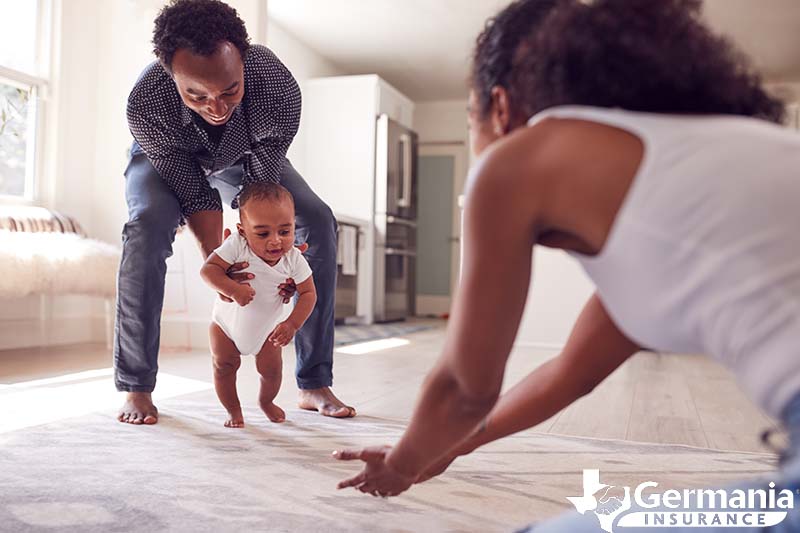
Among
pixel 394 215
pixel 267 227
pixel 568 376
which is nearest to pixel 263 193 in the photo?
pixel 267 227

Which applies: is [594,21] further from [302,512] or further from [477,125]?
[302,512]

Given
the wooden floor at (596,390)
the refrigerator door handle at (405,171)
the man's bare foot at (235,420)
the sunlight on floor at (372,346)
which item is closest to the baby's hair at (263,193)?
the man's bare foot at (235,420)

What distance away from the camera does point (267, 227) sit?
6.31 feet

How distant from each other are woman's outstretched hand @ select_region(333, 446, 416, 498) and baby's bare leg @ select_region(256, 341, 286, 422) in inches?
43.0

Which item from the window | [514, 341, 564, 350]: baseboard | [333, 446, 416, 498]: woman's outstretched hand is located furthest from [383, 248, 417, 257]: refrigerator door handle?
[333, 446, 416, 498]: woman's outstretched hand

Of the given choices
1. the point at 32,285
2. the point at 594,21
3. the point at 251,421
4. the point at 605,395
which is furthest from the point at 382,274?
the point at 594,21

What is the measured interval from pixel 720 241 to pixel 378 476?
0.50m

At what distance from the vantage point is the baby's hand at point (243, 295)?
1896 mm

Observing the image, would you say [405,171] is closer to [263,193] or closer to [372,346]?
[372,346]

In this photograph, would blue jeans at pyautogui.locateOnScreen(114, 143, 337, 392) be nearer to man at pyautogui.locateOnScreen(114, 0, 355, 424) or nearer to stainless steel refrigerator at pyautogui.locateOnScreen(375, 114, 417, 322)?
man at pyautogui.locateOnScreen(114, 0, 355, 424)

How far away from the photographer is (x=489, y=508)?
134 cm

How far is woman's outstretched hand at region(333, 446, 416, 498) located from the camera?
0.91 meters

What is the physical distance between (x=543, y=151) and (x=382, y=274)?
22.1 feet

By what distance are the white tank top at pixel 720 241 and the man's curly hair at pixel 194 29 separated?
4.40 ft
